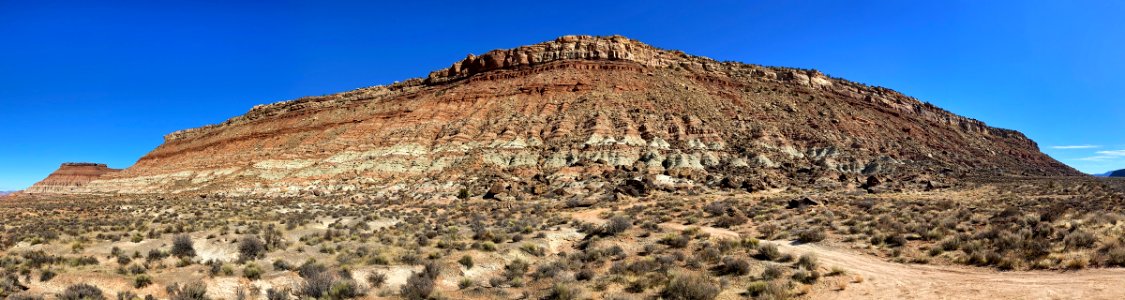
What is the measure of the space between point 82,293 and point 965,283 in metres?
16.8

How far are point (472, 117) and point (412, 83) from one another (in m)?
18.1

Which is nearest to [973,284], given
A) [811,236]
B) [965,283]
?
[965,283]

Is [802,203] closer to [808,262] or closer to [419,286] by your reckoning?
[808,262]

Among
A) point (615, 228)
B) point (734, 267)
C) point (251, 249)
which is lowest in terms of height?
point (734, 267)

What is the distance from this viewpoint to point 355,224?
19.5m

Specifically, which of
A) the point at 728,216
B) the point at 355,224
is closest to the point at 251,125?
the point at 355,224

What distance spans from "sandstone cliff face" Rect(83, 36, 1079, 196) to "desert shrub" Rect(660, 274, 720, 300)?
80.6ft

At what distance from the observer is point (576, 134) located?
43.4 m

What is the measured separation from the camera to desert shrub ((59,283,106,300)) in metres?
9.03

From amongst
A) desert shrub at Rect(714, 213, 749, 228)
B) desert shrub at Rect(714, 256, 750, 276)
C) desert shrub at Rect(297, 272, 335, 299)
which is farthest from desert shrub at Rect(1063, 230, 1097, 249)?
desert shrub at Rect(297, 272, 335, 299)

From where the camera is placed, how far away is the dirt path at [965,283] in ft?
27.1

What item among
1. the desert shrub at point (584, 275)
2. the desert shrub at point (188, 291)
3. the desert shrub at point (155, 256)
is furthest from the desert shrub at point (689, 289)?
the desert shrub at point (155, 256)

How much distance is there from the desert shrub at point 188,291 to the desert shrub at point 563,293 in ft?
22.7

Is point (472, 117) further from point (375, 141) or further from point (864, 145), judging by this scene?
point (864, 145)
